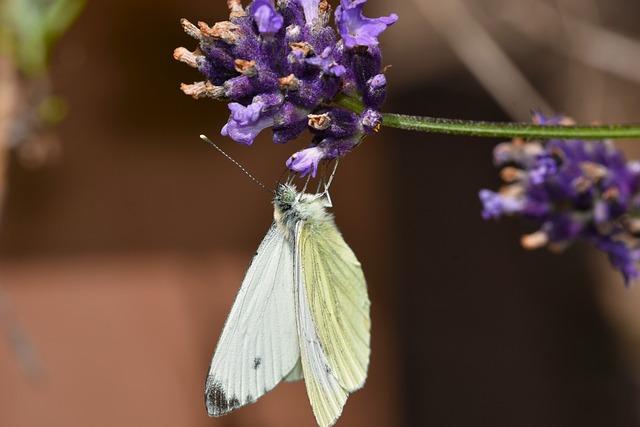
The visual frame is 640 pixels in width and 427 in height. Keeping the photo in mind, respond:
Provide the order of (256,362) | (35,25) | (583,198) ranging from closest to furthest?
1. (583,198)
2. (256,362)
3. (35,25)

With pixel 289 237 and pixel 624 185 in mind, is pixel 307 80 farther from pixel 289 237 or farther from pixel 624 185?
pixel 624 185

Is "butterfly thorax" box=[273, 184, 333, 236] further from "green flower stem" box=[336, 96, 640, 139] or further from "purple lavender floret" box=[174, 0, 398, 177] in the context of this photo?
"green flower stem" box=[336, 96, 640, 139]

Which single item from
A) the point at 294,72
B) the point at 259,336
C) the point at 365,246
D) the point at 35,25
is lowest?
the point at 259,336

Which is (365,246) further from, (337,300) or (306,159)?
(306,159)

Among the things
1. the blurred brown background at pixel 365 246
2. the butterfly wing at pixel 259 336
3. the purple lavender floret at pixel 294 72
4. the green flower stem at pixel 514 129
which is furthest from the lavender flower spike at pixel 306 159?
the blurred brown background at pixel 365 246

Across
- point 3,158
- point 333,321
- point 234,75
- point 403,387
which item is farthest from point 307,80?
point 403,387

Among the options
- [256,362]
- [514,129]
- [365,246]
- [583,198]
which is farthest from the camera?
A: [365,246]

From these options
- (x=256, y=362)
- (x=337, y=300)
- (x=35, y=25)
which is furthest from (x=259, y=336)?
(x=35, y=25)
